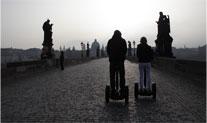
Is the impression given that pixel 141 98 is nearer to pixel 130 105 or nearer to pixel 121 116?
pixel 130 105

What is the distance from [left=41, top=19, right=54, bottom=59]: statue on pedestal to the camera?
101 feet

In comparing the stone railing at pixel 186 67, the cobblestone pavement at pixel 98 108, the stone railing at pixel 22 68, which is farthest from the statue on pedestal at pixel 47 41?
the cobblestone pavement at pixel 98 108

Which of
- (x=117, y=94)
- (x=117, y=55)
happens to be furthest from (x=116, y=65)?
(x=117, y=94)

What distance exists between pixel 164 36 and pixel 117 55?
17858mm

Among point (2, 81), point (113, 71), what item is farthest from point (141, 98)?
point (2, 81)

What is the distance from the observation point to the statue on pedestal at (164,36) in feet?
87.2

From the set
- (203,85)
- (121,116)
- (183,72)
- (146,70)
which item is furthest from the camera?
(183,72)

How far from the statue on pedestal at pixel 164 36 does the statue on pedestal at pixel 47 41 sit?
9.70 meters

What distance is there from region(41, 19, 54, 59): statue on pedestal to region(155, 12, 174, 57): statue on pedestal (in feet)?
31.8

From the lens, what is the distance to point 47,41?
102ft

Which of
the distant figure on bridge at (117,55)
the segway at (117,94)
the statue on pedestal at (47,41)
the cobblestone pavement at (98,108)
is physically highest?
the statue on pedestal at (47,41)

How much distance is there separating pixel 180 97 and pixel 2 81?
8.26 m

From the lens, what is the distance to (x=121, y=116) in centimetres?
751

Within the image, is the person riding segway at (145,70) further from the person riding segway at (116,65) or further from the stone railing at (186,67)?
the stone railing at (186,67)
